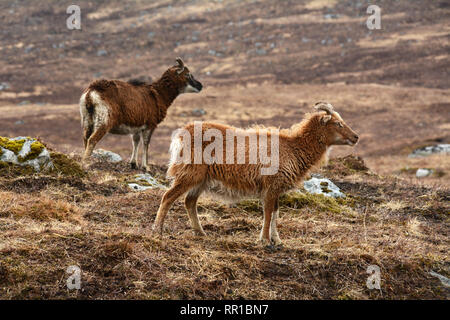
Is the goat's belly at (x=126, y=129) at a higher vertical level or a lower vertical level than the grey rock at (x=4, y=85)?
higher

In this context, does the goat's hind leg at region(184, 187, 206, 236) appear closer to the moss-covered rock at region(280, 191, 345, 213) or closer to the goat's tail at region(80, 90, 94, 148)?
the moss-covered rock at region(280, 191, 345, 213)

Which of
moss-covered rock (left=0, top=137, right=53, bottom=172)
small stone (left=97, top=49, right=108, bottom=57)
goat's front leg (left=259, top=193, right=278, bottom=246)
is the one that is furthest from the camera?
small stone (left=97, top=49, right=108, bottom=57)

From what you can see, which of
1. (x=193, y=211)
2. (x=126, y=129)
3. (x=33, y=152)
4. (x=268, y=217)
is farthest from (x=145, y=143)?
(x=268, y=217)

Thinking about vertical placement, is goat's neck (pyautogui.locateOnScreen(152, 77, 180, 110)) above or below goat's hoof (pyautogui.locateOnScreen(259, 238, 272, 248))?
above

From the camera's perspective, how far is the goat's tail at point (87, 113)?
13141mm

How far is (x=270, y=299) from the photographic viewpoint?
616 centimetres

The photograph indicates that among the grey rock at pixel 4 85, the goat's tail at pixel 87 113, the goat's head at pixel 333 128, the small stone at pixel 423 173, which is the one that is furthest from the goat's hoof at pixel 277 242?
the grey rock at pixel 4 85

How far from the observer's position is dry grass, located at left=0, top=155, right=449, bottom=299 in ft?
20.4

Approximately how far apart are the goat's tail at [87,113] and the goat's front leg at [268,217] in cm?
689

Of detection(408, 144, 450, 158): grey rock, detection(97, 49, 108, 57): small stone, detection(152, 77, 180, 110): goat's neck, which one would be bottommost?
detection(408, 144, 450, 158): grey rock

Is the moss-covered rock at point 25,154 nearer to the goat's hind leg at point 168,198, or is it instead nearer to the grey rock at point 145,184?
the grey rock at point 145,184

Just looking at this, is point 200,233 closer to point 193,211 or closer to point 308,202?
point 193,211

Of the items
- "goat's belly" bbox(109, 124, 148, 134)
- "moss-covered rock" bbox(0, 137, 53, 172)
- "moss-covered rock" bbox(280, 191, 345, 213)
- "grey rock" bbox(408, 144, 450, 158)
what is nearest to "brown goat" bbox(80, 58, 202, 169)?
"goat's belly" bbox(109, 124, 148, 134)
